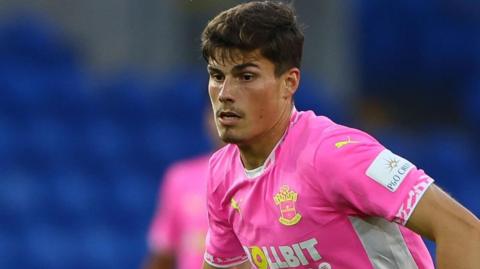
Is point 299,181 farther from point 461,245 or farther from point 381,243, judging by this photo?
point 461,245

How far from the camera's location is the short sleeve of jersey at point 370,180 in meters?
3.72

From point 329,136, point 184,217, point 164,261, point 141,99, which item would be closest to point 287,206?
point 329,136

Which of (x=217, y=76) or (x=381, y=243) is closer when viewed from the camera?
(x=381, y=243)

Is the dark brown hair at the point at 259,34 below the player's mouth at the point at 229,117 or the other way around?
the other way around

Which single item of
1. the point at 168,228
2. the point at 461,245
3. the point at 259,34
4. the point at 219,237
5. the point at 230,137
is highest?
the point at 259,34

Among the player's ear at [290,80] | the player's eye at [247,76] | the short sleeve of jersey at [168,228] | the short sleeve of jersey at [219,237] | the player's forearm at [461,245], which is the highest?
the player's eye at [247,76]

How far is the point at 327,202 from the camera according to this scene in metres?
3.85

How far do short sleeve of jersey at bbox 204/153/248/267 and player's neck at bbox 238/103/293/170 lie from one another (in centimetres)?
18

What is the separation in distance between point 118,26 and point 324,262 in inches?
285

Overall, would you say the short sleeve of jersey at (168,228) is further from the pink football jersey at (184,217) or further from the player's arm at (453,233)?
the player's arm at (453,233)

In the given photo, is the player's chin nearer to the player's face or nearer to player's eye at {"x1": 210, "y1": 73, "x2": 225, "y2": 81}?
the player's face

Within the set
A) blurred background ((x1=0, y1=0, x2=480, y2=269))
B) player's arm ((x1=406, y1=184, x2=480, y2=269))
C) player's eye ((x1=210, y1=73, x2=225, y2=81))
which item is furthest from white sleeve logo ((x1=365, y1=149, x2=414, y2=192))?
blurred background ((x1=0, y1=0, x2=480, y2=269))

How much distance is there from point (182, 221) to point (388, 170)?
2.58 m

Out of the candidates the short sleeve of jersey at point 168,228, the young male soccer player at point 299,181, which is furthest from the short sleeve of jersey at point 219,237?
the short sleeve of jersey at point 168,228
